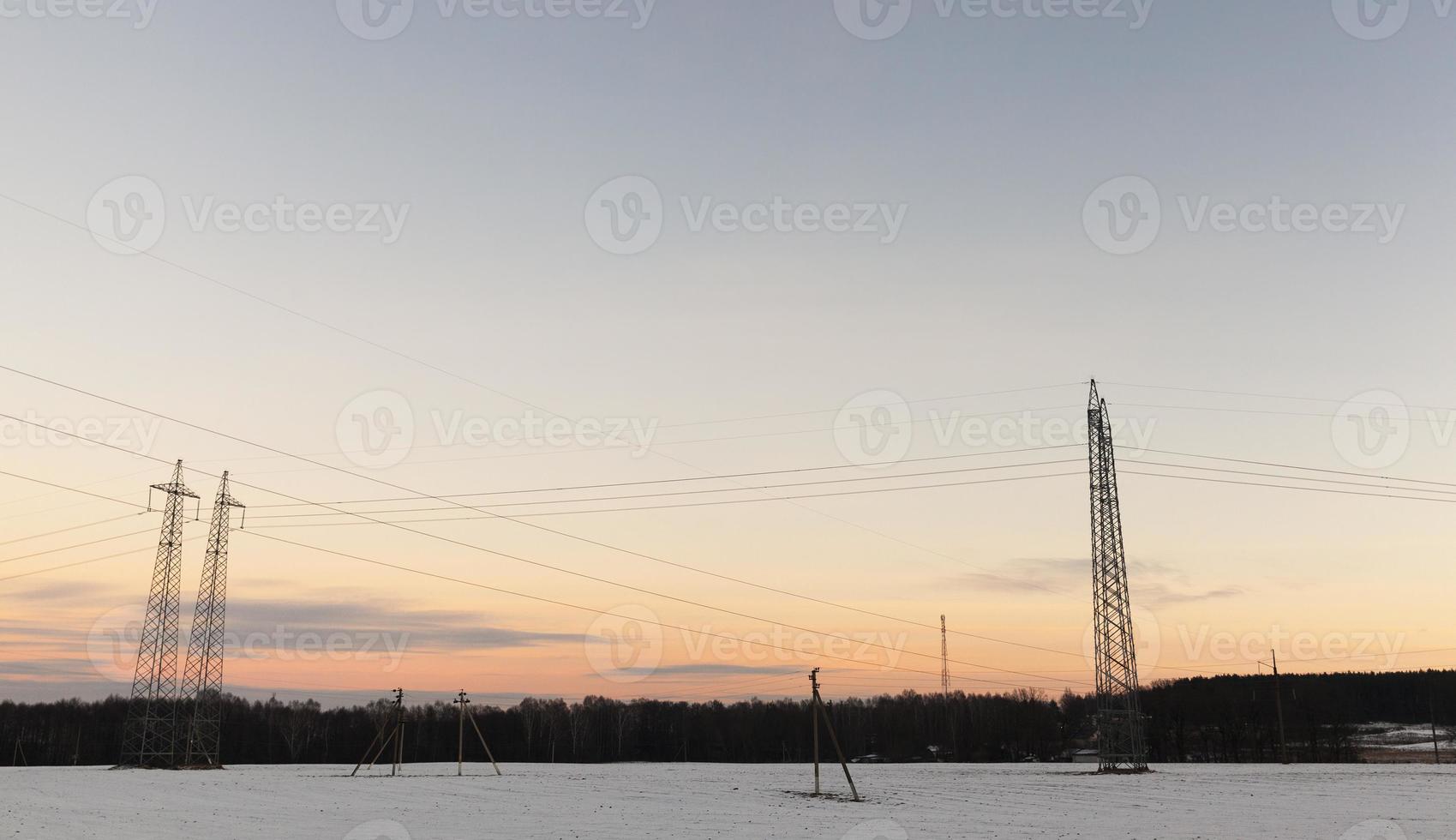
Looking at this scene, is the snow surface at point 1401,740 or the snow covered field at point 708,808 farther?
the snow surface at point 1401,740

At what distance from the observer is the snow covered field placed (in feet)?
114

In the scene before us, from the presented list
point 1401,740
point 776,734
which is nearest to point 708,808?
point 776,734

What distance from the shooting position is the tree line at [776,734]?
156 m

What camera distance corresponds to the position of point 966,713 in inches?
7667

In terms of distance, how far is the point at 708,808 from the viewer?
45531 mm

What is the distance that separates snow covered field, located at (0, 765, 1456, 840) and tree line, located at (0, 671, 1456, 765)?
89259 mm

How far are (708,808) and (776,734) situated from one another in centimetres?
14741

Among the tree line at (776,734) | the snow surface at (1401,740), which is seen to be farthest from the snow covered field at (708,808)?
the snow surface at (1401,740)

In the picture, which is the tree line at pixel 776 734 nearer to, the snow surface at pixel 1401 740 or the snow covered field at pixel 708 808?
the snow surface at pixel 1401 740

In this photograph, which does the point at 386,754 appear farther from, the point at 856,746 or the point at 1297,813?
the point at 1297,813

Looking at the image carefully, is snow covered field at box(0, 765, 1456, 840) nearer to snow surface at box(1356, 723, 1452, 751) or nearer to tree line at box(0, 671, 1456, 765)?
tree line at box(0, 671, 1456, 765)

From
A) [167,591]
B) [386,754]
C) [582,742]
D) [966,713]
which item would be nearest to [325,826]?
[167,591]

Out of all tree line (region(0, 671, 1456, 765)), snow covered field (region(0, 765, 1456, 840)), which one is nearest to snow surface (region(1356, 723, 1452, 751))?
tree line (region(0, 671, 1456, 765))

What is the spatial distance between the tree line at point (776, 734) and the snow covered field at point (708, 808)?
8926cm
